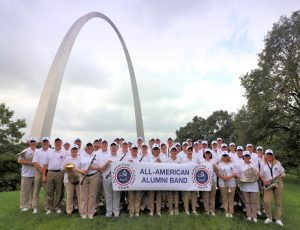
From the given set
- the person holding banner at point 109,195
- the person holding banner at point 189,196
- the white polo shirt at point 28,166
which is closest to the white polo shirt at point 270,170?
the person holding banner at point 189,196

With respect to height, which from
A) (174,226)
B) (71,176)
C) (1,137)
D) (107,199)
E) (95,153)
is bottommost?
(174,226)

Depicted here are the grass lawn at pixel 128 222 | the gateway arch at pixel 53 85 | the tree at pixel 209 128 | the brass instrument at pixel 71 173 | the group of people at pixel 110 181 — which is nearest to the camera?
the grass lawn at pixel 128 222

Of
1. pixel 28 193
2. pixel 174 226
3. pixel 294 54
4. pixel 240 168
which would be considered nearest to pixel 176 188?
pixel 174 226

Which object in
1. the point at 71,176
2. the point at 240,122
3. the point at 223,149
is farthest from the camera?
the point at 240,122

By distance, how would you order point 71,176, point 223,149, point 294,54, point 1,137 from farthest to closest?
point 294,54 < point 1,137 < point 223,149 < point 71,176

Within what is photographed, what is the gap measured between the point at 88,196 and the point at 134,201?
1.10 m

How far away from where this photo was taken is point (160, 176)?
7699 millimetres

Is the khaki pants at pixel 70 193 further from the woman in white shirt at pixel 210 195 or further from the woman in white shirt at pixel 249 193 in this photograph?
the woman in white shirt at pixel 249 193

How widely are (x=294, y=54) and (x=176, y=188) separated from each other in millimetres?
19105

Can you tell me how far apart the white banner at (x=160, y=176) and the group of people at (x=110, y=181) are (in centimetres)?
19

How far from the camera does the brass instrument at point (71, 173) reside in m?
7.37

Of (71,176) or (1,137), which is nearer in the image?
(71,176)

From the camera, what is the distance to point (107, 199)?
7590 mm

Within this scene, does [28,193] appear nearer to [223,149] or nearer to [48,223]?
[48,223]
